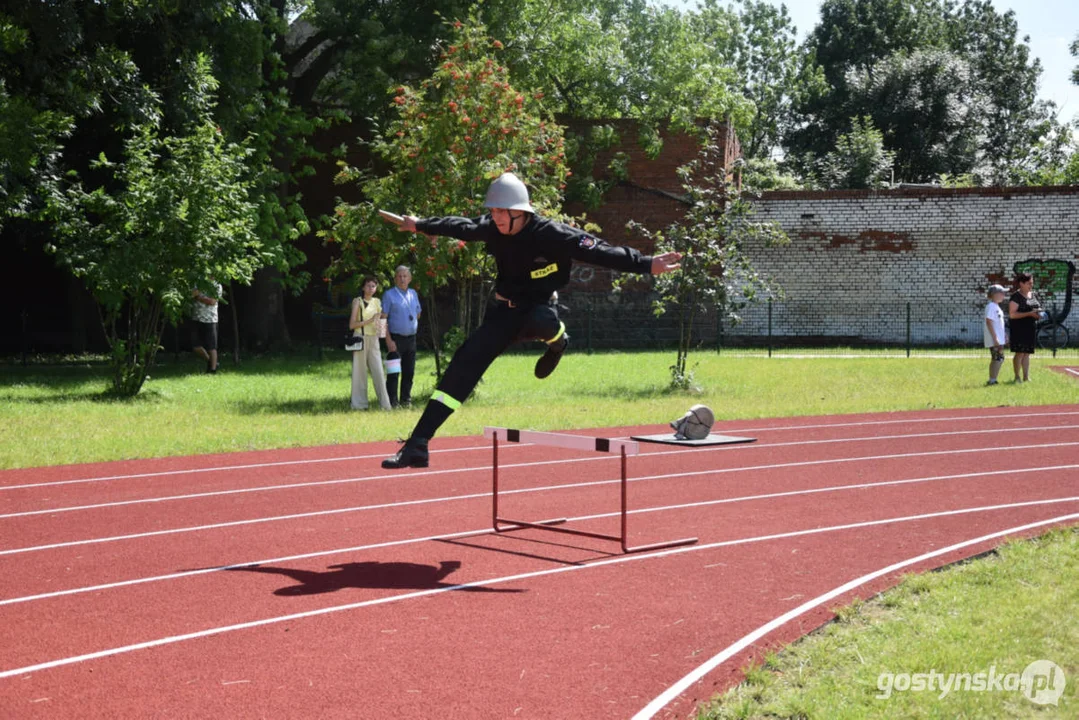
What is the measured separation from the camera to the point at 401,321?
57.2 feet

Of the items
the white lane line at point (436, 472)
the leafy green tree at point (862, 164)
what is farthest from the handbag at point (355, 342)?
the leafy green tree at point (862, 164)

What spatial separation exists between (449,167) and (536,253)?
414 inches

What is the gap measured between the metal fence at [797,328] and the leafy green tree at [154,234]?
14.7 m

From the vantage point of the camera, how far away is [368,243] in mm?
18594

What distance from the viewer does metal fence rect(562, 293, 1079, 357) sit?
32.8 m

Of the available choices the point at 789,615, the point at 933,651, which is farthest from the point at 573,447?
the point at 933,651

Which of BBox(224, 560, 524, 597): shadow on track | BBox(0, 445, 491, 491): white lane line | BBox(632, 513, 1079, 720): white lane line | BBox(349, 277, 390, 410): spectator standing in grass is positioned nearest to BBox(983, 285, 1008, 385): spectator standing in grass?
BBox(349, 277, 390, 410): spectator standing in grass

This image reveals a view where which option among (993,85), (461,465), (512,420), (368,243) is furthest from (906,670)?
(993,85)

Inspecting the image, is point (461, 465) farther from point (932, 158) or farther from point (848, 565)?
point (932, 158)

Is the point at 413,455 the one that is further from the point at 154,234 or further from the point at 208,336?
the point at 208,336

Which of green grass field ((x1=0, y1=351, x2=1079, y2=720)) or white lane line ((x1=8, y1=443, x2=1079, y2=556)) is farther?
white lane line ((x1=8, y1=443, x2=1079, y2=556))

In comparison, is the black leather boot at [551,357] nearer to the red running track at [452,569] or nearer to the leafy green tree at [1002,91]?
the red running track at [452,569]

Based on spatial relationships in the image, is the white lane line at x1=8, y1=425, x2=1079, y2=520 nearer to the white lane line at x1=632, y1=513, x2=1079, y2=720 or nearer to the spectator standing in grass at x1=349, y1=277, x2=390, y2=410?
the white lane line at x1=632, y1=513, x2=1079, y2=720

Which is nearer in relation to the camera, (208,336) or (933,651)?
(933,651)
